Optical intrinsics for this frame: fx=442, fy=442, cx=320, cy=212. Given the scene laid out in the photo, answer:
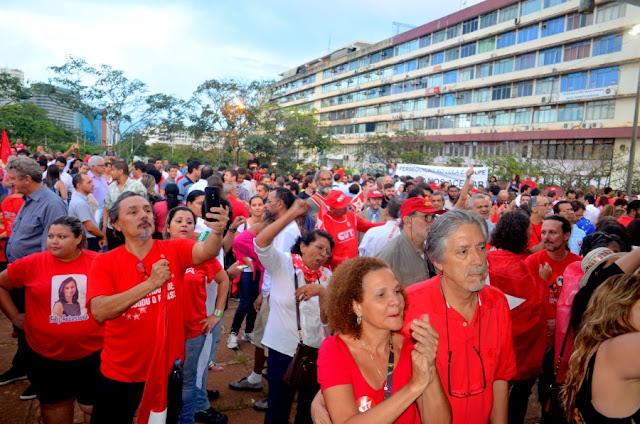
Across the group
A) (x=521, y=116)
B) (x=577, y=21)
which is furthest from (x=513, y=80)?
(x=577, y=21)

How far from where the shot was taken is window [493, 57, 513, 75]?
130ft

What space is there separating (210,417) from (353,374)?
2409mm

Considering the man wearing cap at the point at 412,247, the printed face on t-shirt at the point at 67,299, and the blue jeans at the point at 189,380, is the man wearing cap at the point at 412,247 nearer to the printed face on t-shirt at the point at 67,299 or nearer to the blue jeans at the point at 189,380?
the blue jeans at the point at 189,380

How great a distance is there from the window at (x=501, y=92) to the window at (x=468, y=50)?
471 centimetres

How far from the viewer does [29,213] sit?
13.9 feet

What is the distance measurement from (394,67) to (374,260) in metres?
55.3

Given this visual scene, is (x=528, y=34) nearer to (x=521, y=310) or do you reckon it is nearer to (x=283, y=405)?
(x=521, y=310)

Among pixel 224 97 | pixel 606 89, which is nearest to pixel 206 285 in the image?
pixel 224 97

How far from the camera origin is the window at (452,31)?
44781mm

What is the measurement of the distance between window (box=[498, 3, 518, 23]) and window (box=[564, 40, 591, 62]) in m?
5.99

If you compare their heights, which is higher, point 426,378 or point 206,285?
point 426,378

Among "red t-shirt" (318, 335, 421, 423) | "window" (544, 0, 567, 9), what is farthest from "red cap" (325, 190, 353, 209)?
"window" (544, 0, 567, 9)

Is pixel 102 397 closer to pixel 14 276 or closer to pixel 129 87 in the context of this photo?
pixel 14 276

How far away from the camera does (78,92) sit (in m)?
22.5
